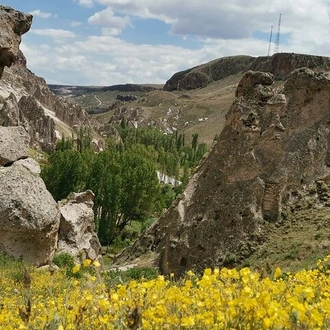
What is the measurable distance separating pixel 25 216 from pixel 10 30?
8.99 meters

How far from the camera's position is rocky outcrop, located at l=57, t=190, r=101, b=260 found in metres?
28.9

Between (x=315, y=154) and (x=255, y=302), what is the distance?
84.1ft

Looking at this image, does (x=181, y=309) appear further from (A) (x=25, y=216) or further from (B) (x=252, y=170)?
(B) (x=252, y=170)

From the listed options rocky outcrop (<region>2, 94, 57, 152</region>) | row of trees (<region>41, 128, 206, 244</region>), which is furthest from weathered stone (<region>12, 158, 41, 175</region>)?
rocky outcrop (<region>2, 94, 57, 152</region>)

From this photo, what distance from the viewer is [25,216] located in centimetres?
2427

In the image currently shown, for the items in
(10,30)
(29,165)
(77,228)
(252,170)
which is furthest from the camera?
(77,228)

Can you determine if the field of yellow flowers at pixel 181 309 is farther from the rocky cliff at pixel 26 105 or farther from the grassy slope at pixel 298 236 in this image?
the rocky cliff at pixel 26 105

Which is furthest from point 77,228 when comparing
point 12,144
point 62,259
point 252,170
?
point 252,170

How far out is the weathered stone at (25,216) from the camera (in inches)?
948

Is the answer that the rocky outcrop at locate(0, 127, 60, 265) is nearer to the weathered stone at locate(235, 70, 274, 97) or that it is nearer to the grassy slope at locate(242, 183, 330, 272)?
the grassy slope at locate(242, 183, 330, 272)

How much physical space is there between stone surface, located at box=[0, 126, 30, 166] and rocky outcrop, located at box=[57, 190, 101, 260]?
4.31 m

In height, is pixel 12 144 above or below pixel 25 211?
above

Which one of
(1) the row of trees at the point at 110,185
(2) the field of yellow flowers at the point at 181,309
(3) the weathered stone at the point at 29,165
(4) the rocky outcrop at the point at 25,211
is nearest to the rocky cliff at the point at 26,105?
(4) the rocky outcrop at the point at 25,211

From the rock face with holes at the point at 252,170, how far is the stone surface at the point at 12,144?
9.71m
